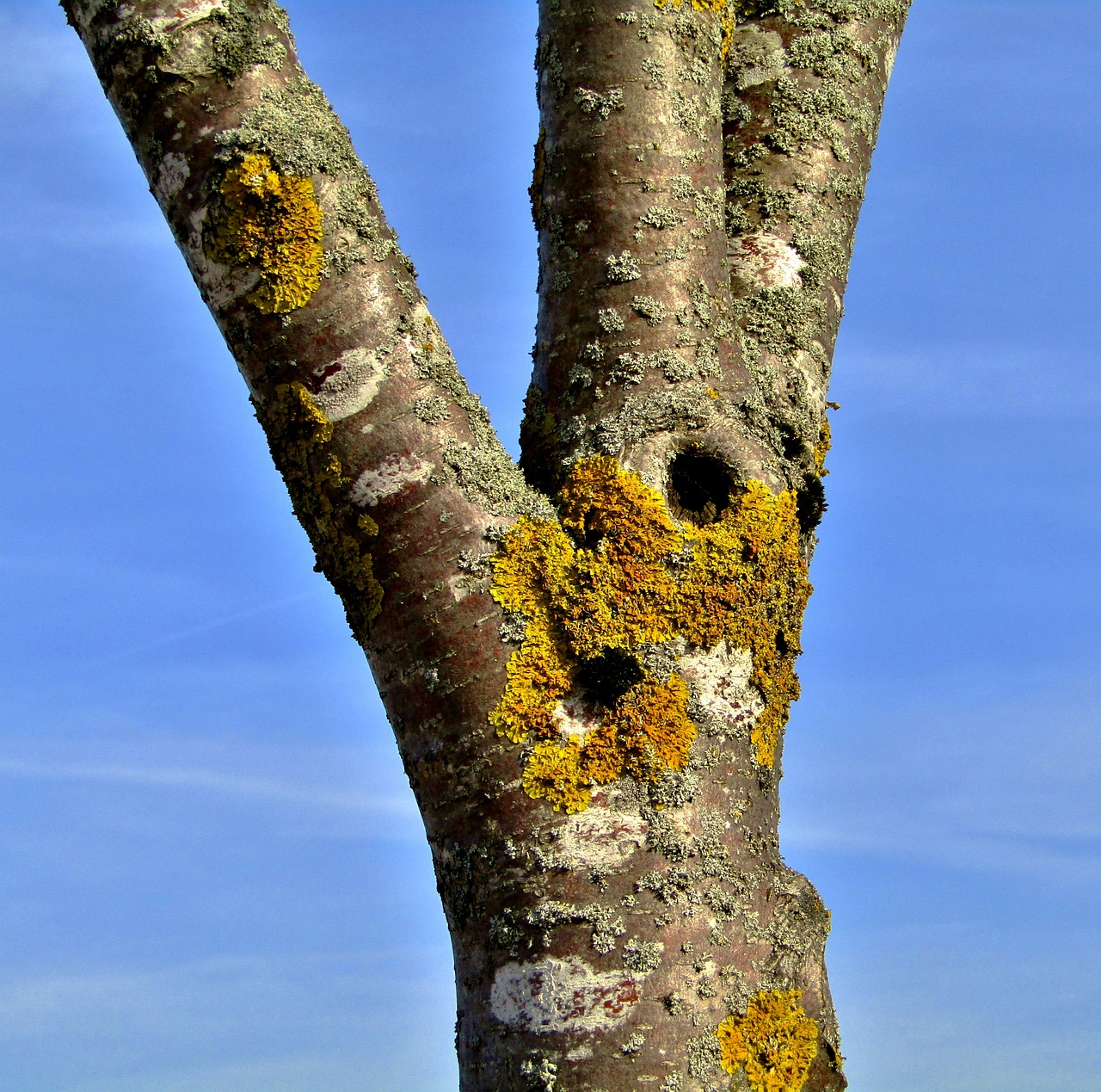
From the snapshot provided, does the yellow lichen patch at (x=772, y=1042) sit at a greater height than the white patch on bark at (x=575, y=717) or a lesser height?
lesser

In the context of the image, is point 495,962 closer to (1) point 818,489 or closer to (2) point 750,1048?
(2) point 750,1048

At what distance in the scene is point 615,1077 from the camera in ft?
7.02

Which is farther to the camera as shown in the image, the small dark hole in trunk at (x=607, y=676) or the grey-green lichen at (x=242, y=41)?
the grey-green lichen at (x=242, y=41)

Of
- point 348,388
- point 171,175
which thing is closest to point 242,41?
point 171,175

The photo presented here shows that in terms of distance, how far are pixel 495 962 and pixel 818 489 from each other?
4.35 feet

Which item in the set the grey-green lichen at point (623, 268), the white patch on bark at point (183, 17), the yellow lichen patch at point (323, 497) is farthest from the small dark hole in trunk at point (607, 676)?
the white patch on bark at point (183, 17)

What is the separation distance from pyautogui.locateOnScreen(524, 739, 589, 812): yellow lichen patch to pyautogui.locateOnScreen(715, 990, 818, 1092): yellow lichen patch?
1.62 feet

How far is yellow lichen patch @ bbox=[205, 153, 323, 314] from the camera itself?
2.46 m

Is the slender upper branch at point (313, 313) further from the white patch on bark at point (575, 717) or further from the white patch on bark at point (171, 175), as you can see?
the white patch on bark at point (575, 717)

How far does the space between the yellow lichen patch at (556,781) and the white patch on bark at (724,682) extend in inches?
12.0

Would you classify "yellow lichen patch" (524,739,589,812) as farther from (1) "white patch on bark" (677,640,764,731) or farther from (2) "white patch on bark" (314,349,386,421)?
(2) "white patch on bark" (314,349,386,421)

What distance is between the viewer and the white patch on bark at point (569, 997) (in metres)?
2.16

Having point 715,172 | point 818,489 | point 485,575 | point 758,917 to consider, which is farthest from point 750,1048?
point 715,172

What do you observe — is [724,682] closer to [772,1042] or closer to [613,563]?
[613,563]
